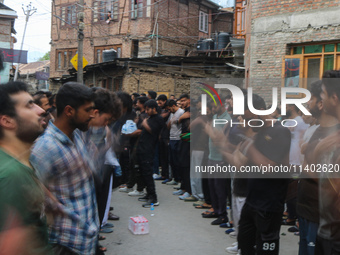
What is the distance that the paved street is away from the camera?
514 centimetres

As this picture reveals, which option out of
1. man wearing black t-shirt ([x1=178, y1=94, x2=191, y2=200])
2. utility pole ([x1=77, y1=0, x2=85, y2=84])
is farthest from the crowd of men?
utility pole ([x1=77, y1=0, x2=85, y2=84])

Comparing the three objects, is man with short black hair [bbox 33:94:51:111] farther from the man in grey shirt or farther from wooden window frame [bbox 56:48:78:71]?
wooden window frame [bbox 56:48:78:71]

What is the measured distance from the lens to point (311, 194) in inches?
138

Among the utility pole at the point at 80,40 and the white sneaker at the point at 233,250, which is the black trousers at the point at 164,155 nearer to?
the white sneaker at the point at 233,250

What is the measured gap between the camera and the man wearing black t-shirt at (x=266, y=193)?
3.65m

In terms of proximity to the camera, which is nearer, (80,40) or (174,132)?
(174,132)

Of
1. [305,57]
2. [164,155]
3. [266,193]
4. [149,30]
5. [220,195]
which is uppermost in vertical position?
[149,30]

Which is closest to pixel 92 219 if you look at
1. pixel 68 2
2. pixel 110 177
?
pixel 110 177

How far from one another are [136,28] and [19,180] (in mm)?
26509

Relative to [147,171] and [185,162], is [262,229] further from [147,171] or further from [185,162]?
[185,162]

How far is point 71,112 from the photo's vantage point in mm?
2684

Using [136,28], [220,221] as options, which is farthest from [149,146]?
[136,28]

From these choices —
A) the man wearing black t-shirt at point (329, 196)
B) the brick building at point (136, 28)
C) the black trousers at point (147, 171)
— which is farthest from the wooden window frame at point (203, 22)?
the man wearing black t-shirt at point (329, 196)

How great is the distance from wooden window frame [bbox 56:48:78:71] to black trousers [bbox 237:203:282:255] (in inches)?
1170
